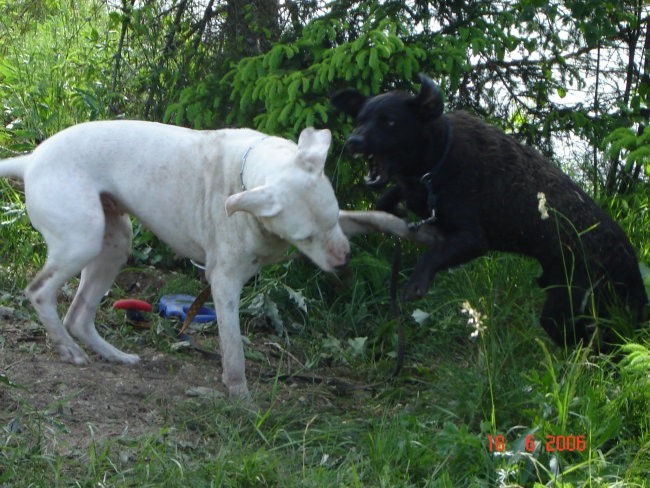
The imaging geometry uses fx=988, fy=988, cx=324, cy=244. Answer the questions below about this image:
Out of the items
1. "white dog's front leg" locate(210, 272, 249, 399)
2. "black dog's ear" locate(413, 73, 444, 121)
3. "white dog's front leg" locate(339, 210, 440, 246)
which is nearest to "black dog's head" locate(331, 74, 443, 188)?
"black dog's ear" locate(413, 73, 444, 121)

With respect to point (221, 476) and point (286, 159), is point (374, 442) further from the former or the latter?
point (286, 159)

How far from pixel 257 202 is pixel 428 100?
3.95ft

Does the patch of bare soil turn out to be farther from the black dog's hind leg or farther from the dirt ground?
the black dog's hind leg

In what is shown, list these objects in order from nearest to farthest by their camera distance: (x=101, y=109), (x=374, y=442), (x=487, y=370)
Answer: (x=374, y=442) → (x=487, y=370) → (x=101, y=109)

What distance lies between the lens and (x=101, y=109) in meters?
7.13

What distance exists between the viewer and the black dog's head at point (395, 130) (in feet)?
15.3

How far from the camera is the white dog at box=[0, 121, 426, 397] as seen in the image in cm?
442

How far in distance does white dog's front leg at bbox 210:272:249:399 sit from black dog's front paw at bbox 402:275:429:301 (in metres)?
0.77

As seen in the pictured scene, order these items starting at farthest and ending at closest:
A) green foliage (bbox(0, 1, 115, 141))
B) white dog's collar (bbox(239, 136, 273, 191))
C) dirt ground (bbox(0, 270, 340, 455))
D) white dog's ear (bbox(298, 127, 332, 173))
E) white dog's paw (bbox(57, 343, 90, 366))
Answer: green foliage (bbox(0, 1, 115, 141))
white dog's paw (bbox(57, 343, 90, 366))
white dog's collar (bbox(239, 136, 273, 191))
white dog's ear (bbox(298, 127, 332, 173))
dirt ground (bbox(0, 270, 340, 455))

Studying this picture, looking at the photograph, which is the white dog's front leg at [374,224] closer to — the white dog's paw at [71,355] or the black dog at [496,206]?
the black dog at [496,206]

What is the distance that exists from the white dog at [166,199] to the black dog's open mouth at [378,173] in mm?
149

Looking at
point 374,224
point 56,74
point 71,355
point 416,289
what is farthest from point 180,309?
point 56,74

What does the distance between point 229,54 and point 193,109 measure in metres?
0.65

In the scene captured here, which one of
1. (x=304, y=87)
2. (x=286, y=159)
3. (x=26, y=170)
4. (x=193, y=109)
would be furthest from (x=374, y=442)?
(x=193, y=109)
